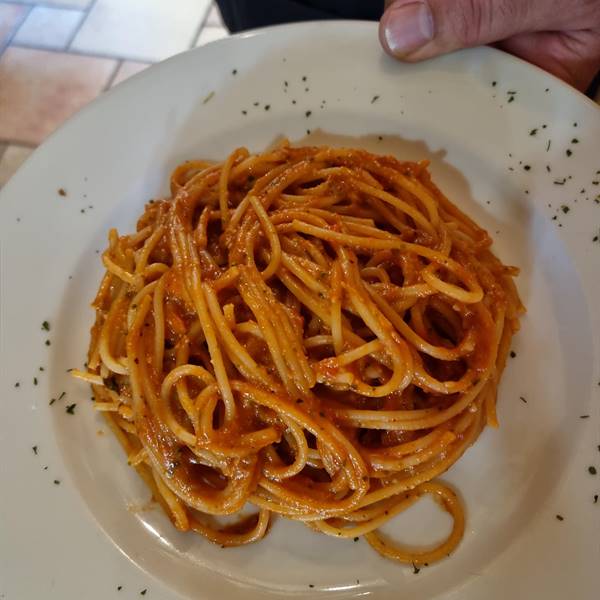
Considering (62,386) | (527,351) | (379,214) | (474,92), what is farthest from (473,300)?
(62,386)

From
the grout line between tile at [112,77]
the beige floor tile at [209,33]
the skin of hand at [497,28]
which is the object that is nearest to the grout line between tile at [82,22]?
the grout line between tile at [112,77]

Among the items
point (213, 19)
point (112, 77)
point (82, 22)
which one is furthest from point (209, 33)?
point (82, 22)

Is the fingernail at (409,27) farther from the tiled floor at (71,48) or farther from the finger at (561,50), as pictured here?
the tiled floor at (71,48)

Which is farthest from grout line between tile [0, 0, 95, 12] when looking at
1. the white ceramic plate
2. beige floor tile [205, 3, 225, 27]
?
the white ceramic plate

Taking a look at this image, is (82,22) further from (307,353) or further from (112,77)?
(307,353)

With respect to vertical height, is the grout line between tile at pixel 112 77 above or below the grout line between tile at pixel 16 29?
below

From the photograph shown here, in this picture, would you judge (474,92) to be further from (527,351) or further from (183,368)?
(183,368)
